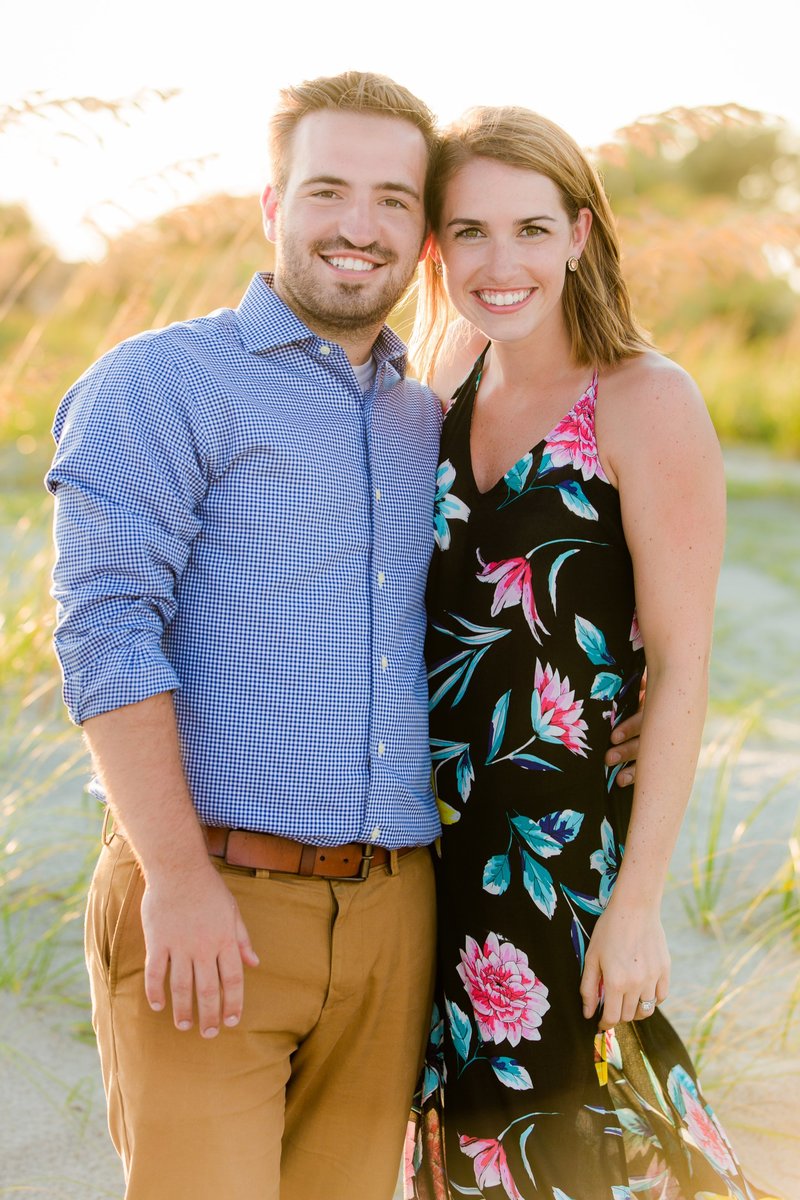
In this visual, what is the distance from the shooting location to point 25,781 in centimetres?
363

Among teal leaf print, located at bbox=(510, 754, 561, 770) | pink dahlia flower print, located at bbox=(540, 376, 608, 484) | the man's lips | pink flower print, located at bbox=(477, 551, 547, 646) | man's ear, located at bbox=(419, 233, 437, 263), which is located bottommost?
teal leaf print, located at bbox=(510, 754, 561, 770)

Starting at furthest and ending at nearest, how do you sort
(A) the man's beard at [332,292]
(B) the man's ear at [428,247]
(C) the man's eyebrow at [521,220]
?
1. (B) the man's ear at [428,247]
2. (C) the man's eyebrow at [521,220]
3. (A) the man's beard at [332,292]

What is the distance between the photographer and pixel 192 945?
183cm

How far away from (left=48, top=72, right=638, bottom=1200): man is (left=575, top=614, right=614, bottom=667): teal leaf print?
29 centimetres

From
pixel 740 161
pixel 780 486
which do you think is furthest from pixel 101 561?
pixel 740 161

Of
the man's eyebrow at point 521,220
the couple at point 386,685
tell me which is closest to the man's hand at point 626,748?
the couple at point 386,685

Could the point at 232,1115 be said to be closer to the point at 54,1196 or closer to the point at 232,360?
the point at 54,1196

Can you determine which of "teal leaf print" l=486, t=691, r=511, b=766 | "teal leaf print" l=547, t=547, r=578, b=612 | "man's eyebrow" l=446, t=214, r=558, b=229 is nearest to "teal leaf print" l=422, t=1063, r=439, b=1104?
"teal leaf print" l=486, t=691, r=511, b=766

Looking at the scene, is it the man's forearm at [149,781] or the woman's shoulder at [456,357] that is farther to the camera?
the woman's shoulder at [456,357]

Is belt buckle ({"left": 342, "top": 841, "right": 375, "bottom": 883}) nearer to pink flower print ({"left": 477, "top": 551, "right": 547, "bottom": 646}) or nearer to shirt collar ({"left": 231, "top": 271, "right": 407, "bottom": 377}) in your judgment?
pink flower print ({"left": 477, "top": 551, "right": 547, "bottom": 646})

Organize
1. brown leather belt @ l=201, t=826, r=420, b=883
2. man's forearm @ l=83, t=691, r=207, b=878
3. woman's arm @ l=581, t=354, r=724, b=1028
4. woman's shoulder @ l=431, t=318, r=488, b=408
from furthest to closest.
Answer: woman's shoulder @ l=431, t=318, r=488, b=408 → woman's arm @ l=581, t=354, r=724, b=1028 → brown leather belt @ l=201, t=826, r=420, b=883 → man's forearm @ l=83, t=691, r=207, b=878

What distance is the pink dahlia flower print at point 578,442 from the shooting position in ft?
7.21

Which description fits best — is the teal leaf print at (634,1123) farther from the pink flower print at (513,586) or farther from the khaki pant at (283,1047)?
the pink flower print at (513,586)

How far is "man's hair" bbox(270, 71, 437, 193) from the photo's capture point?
221 cm
